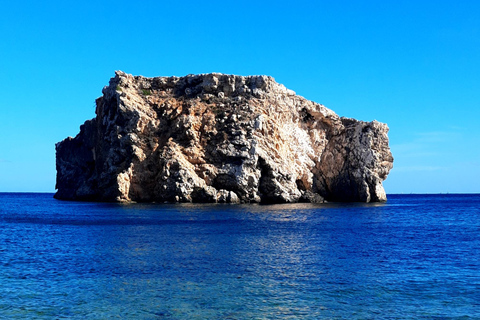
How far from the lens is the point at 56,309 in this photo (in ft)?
48.1

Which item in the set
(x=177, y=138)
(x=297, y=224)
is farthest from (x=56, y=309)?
(x=177, y=138)

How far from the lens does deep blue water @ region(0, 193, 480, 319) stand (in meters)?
14.8

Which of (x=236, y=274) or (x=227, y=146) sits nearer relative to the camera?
(x=236, y=274)

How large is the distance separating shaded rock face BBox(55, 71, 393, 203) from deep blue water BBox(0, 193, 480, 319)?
33960mm

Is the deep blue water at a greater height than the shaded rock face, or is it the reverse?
the shaded rock face

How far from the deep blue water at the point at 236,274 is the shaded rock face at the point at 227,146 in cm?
3396

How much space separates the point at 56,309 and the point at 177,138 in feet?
194

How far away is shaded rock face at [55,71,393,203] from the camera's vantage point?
70.1 meters

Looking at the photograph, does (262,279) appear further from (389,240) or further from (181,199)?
(181,199)

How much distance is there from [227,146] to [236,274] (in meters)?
52.0

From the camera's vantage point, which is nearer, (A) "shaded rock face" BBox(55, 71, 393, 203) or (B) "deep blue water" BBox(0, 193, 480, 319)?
(B) "deep blue water" BBox(0, 193, 480, 319)

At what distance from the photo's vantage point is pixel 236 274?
65.0 feet

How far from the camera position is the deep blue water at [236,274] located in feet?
48.6

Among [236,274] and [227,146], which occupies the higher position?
[227,146]
